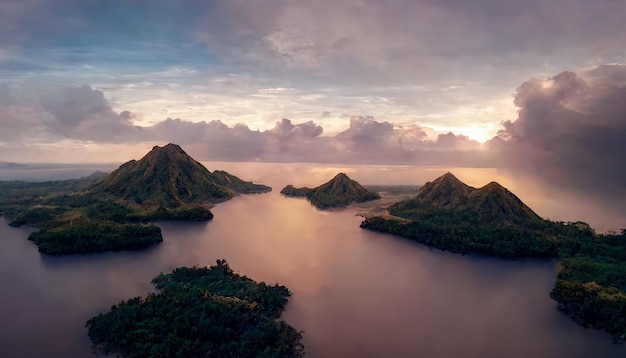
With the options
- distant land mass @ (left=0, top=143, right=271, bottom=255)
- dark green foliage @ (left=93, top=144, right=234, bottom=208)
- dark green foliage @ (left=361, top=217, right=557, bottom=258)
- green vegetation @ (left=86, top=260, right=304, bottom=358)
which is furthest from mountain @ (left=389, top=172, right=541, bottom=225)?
dark green foliage @ (left=93, top=144, right=234, bottom=208)

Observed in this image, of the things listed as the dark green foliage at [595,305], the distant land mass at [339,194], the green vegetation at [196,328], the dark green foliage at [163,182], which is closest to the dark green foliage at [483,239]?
the dark green foliage at [595,305]

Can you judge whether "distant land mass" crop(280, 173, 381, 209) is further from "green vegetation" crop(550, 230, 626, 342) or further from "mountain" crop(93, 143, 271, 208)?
"green vegetation" crop(550, 230, 626, 342)

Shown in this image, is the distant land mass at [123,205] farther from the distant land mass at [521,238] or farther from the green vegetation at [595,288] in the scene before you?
the green vegetation at [595,288]

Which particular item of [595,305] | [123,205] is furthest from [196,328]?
[123,205]

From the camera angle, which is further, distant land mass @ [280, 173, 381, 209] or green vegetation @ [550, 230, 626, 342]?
distant land mass @ [280, 173, 381, 209]

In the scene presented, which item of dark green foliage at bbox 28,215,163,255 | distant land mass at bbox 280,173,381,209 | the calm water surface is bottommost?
the calm water surface

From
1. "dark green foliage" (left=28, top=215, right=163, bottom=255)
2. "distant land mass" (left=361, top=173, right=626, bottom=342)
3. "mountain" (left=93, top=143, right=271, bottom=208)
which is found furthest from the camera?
"mountain" (left=93, top=143, right=271, bottom=208)

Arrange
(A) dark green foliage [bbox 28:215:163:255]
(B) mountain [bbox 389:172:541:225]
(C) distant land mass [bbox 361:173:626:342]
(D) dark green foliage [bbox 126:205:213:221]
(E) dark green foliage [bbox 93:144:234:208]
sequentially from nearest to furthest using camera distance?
(C) distant land mass [bbox 361:173:626:342], (A) dark green foliage [bbox 28:215:163:255], (B) mountain [bbox 389:172:541:225], (D) dark green foliage [bbox 126:205:213:221], (E) dark green foliage [bbox 93:144:234:208]
